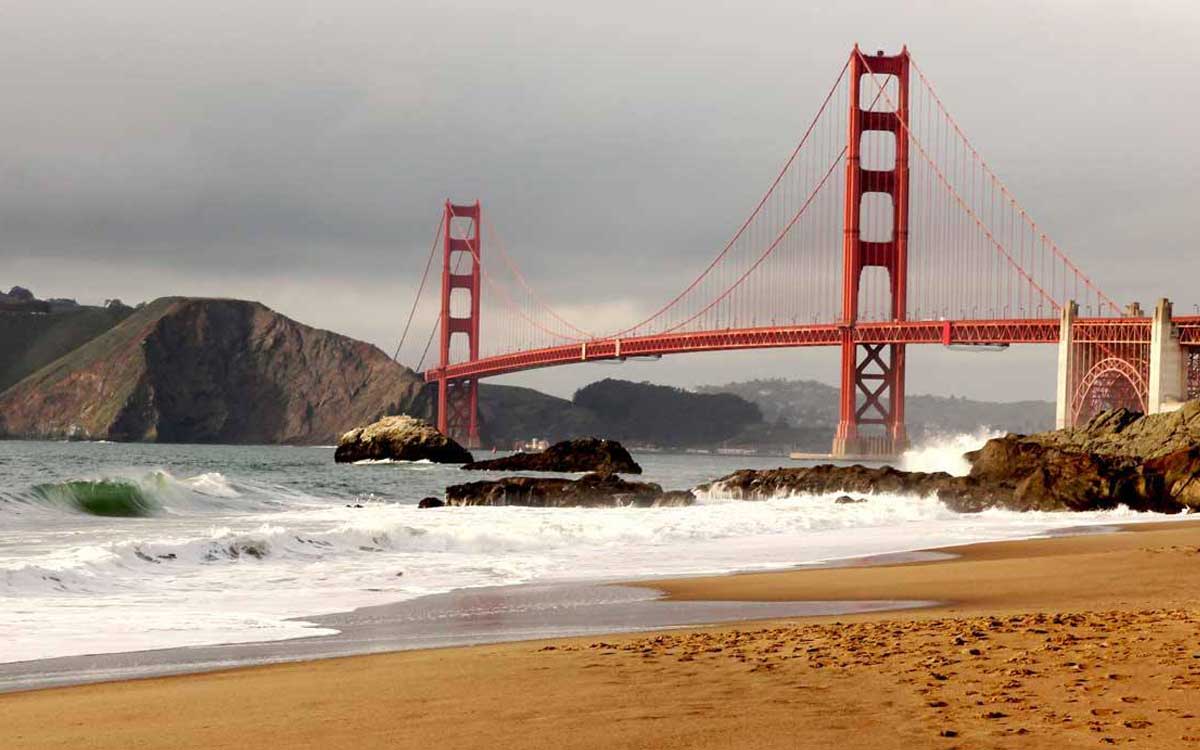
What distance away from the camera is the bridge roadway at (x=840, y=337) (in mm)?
57875

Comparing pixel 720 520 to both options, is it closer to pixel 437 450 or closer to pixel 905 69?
pixel 437 450

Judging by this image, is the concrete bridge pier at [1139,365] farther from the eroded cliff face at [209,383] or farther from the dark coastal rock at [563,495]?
the eroded cliff face at [209,383]

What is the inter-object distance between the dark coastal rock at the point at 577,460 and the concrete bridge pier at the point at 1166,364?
771 inches

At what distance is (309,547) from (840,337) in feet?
177

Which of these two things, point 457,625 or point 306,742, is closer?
point 306,742

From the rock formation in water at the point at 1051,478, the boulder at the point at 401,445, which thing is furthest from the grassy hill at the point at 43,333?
the rock formation in water at the point at 1051,478

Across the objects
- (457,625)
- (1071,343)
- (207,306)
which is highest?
(207,306)

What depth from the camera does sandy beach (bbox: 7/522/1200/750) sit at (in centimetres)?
539

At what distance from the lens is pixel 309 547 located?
1750 cm

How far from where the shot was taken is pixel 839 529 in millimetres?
24641

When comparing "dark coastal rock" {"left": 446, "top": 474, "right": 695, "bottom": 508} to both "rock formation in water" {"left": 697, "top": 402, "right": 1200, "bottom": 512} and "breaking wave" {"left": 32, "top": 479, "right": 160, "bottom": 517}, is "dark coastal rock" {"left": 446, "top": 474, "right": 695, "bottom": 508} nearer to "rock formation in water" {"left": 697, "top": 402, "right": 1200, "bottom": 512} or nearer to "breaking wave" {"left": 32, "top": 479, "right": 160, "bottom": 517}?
"rock formation in water" {"left": 697, "top": 402, "right": 1200, "bottom": 512}

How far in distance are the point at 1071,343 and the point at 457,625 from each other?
52947 mm

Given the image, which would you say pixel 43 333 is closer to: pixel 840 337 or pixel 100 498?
pixel 840 337

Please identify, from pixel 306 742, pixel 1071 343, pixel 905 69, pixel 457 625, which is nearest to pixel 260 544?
pixel 457 625
